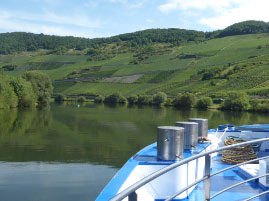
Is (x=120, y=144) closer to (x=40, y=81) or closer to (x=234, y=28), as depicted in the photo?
(x=40, y=81)

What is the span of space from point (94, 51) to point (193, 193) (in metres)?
163

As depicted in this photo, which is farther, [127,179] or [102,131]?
[102,131]

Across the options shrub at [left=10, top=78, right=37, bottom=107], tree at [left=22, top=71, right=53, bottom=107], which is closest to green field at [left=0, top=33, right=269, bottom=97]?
tree at [left=22, top=71, right=53, bottom=107]

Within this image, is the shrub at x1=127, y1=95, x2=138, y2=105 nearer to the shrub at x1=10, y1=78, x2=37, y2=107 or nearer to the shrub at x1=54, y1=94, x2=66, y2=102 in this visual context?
the shrub at x1=54, y1=94, x2=66, y2=102

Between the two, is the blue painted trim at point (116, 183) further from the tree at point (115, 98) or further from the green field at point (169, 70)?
the tree at point (115, 98)

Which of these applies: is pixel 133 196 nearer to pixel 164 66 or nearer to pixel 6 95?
pixel 6 95

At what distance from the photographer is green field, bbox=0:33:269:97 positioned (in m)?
89.4

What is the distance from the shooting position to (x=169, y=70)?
110125mm

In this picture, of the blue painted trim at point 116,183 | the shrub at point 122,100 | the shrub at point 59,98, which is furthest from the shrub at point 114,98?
the blue painted trim at point 116,183

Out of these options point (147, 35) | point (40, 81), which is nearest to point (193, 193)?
point (40, 81)

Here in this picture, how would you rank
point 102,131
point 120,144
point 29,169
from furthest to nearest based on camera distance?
point 102,131 < point 120,144 < point 29,169

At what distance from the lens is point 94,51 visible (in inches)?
6496

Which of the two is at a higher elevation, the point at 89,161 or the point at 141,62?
the point at 141,62

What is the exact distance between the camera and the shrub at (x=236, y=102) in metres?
62.6
